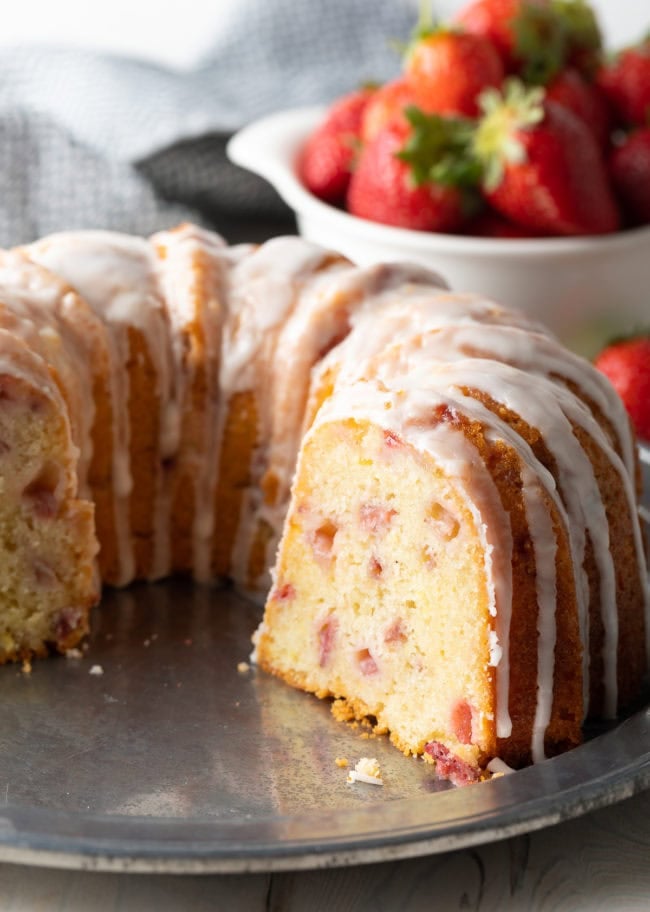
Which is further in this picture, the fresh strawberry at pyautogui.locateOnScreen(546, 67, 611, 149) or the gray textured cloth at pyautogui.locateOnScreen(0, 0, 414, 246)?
the gray textured cloth at pyautogui.locateOnScreen(0, 0, 414, 246)

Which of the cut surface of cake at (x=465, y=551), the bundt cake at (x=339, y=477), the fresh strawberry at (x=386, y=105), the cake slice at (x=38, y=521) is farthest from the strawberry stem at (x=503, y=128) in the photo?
the cake slice at (x=38, y=521)

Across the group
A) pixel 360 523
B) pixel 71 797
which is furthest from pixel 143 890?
pixel 360 523

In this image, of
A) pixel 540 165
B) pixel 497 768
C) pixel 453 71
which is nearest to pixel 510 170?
pixel 540 165

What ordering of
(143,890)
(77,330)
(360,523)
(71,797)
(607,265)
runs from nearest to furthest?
1. (143,890)
2. (71,797)
3. (360,523)
4. (77,330)
5. (607,265)

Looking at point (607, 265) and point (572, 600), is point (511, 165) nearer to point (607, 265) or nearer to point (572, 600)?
point (607, 265)

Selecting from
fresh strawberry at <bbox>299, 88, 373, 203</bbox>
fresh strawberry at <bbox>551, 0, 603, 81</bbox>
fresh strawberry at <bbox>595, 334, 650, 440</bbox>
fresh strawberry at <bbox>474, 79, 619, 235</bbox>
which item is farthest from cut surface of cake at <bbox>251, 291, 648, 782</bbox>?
fresh strawberry at <bbox>551, 0, 603, 81</bbox>

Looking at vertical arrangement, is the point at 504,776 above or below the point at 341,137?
below

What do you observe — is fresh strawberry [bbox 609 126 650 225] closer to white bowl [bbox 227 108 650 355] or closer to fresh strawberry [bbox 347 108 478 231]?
white bowl [bbox 227 108 650 355]
